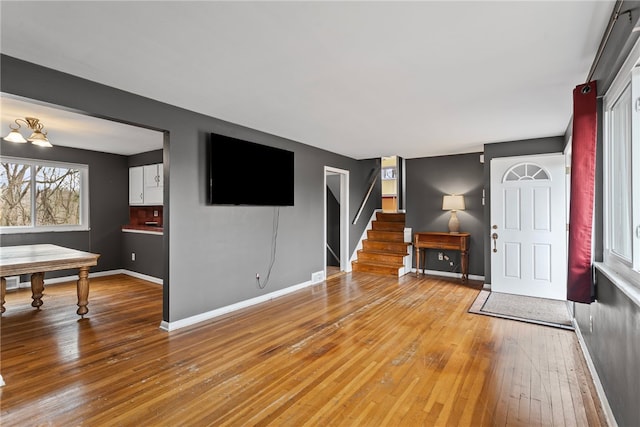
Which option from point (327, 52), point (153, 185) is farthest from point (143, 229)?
point (327, 52)

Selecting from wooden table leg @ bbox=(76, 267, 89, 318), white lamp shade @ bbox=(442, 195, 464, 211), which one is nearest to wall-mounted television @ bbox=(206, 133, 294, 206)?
wooden table leg @ bbox=(76, 267, 89, 318)

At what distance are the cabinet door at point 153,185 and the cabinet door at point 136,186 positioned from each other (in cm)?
15

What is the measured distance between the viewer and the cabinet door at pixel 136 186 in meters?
6.09

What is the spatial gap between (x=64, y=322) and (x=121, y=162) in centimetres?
365

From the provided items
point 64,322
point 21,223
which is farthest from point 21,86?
point 21,223

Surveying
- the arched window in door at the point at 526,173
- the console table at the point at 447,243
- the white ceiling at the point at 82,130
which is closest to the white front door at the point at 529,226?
the arched window in door at the point at 526,173

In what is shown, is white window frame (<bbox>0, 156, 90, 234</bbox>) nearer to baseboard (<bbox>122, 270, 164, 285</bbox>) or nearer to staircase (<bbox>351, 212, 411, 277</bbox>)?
baseboard (<bbox>122, 270, 164, 285</bbox>)

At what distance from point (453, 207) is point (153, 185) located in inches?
213

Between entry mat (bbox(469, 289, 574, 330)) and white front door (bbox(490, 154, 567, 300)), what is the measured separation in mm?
246

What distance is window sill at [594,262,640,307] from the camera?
1476mm

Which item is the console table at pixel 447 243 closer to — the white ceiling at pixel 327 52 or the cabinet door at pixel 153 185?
the white ceiling at pixel 327 52

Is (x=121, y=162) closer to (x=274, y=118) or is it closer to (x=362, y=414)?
(x=274, y=118)

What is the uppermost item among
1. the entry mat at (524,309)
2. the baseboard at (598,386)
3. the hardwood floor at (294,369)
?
the baseboard at (598,386)

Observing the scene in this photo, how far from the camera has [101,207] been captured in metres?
5.99
